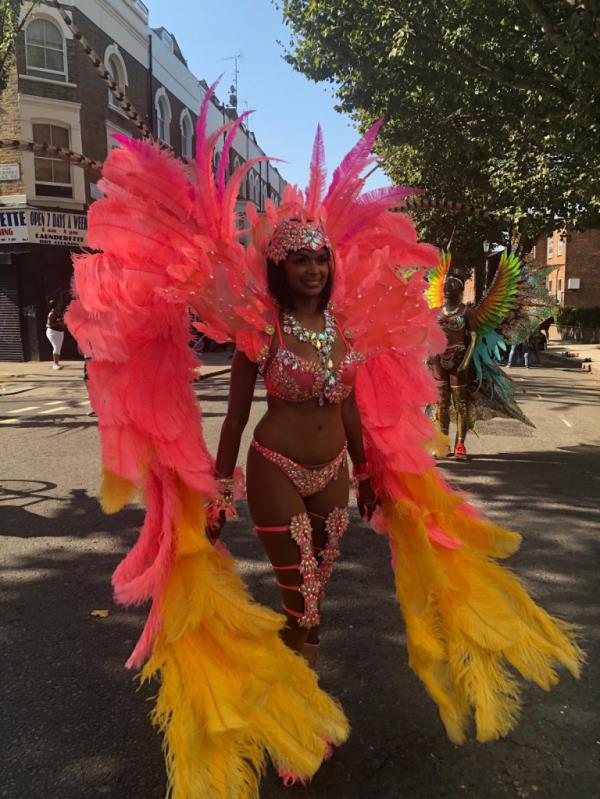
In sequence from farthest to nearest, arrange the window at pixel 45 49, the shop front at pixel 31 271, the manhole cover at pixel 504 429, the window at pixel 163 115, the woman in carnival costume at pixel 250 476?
1. the window at pixel 163 115
2. the shop front at pixel 31 271
3. the window at pixel 45 49
4. the manhole cover at pixel 504 429
5. the woman in carnival costume at pixel 250 476

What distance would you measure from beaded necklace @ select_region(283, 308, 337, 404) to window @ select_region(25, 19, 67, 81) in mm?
20250

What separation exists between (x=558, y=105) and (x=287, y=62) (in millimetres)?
8467

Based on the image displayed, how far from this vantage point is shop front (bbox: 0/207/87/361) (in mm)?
18859

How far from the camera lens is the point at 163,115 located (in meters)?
23.9

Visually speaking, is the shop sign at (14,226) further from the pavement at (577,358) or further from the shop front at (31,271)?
the pavement at (577,358)

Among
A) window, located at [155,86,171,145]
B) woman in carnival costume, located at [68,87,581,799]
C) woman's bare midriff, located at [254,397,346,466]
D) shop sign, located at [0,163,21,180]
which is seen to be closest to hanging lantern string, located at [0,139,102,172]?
woman in carnival costume, located at [68,87,581,799]

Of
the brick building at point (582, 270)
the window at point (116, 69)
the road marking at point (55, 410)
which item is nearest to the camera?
the road marking at point (55, 410)

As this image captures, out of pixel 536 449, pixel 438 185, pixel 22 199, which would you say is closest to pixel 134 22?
pixel 22 199

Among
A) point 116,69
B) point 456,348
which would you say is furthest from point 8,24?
point 456,348

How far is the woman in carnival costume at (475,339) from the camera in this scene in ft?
22.5

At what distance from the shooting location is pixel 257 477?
2.26 meters

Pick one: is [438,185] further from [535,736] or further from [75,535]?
[535,736]

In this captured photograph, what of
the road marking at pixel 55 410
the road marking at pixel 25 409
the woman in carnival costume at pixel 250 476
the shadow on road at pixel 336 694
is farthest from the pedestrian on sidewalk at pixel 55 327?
the woman in carnival costume at pixel 250 476

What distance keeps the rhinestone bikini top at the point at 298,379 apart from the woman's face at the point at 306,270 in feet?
0.52
